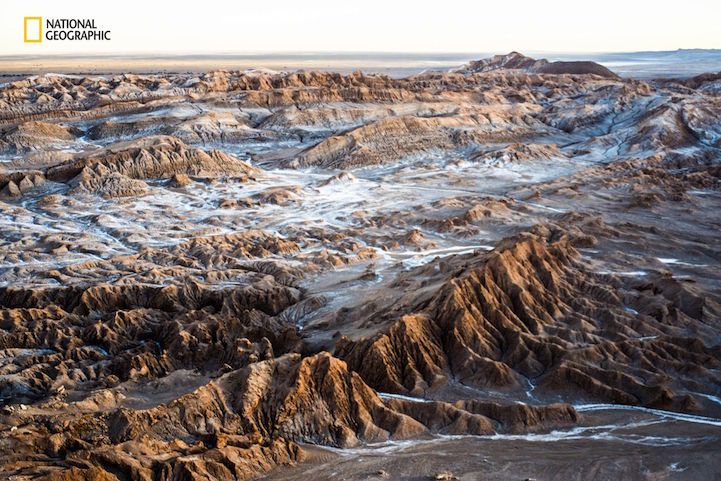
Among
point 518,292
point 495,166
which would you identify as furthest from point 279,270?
point 495,166

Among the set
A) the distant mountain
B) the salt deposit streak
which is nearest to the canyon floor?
the salt deposit streak

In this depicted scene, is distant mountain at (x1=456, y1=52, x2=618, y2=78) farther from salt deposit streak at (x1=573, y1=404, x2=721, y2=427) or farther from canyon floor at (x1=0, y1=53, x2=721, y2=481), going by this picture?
salt deposit streak at (x1=573, y1=404, x2=721, y2=427)

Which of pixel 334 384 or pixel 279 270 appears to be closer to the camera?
pixel 334 384

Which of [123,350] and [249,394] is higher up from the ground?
[249,394]

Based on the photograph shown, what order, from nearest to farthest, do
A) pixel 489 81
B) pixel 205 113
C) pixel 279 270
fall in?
1. pixel 279 270
2. pixel 205 113
3. pixel 489 81

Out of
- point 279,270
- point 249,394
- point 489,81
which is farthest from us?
point 489,81

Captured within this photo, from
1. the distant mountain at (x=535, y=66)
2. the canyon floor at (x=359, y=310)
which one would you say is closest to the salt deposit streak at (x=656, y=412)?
the canyon floor at (x=359, y=310)

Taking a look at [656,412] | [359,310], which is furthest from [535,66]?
[656,412]

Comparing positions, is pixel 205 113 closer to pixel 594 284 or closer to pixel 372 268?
pixel 372 268
